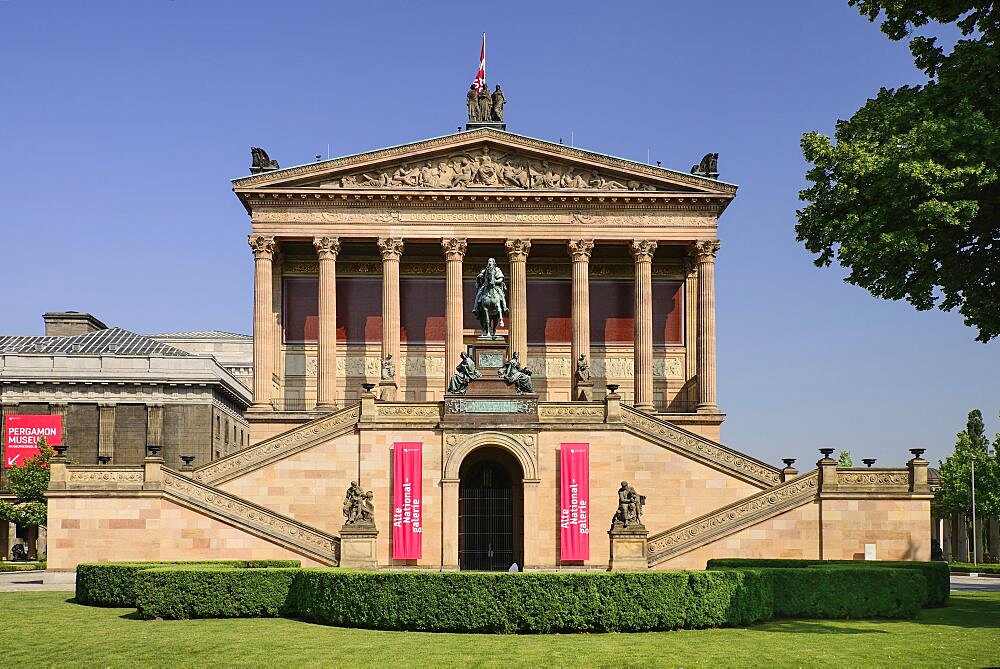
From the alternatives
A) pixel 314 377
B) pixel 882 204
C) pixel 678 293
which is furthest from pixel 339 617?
pixel 678 293

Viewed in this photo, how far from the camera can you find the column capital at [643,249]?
2645 inches

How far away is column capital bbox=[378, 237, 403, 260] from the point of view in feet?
220

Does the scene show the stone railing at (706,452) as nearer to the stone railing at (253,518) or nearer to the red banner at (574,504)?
the red banner at (574,504)

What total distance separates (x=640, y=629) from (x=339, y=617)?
8.12m

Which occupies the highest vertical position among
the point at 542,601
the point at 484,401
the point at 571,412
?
the point at 484,401

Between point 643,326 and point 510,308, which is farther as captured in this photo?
point 510,308

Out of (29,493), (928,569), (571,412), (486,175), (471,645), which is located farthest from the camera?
(29,493)

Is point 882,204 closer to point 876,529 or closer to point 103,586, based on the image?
point 876,529

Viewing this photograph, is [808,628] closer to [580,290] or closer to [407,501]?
[407,501]

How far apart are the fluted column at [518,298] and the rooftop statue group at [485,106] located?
809 cm

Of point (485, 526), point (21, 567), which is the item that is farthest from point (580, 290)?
point (21, 567)

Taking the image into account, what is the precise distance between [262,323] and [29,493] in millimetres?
24112

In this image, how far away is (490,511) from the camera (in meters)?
51.8

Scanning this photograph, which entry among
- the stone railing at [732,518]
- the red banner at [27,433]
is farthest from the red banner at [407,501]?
the red banner at [27,433]
